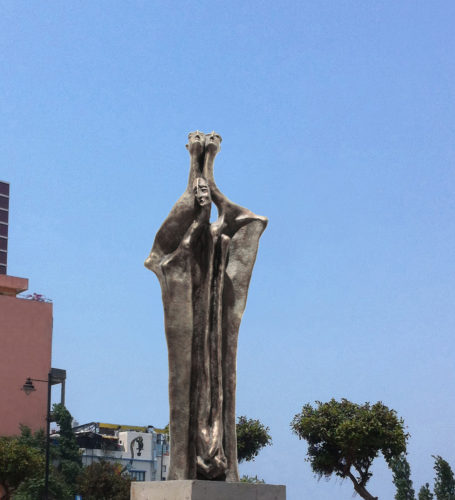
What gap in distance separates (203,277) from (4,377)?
56.4 m

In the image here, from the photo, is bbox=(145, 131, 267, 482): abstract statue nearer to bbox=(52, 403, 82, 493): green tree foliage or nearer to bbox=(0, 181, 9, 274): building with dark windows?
→ bbox=(52, 403, 82, 493): green tree foliage

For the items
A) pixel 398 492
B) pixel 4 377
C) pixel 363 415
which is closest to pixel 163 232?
pixel 363 415

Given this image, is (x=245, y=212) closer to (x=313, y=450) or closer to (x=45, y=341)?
(x=313, y=450)

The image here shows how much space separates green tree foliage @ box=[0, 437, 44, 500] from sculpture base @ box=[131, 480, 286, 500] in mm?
35523

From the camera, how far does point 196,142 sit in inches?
434

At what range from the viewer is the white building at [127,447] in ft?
240

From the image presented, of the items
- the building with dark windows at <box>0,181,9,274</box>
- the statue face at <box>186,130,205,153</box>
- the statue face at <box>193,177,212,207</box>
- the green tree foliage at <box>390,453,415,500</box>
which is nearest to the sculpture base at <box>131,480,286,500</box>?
the statue face at <box>193,177,212,207</box>

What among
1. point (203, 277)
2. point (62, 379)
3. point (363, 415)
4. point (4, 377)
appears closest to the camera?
point (203, 277)

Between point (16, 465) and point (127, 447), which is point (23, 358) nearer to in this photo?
point (127, 447)

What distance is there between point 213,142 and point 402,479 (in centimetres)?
3449

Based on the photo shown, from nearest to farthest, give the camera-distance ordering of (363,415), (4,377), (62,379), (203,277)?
(203,277) → (363,415) → (4,377) → (62,379)

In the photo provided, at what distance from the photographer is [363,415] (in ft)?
121

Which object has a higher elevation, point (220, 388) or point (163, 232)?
point (163, 232)

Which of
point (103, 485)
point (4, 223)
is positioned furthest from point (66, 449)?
point (4, 223)
